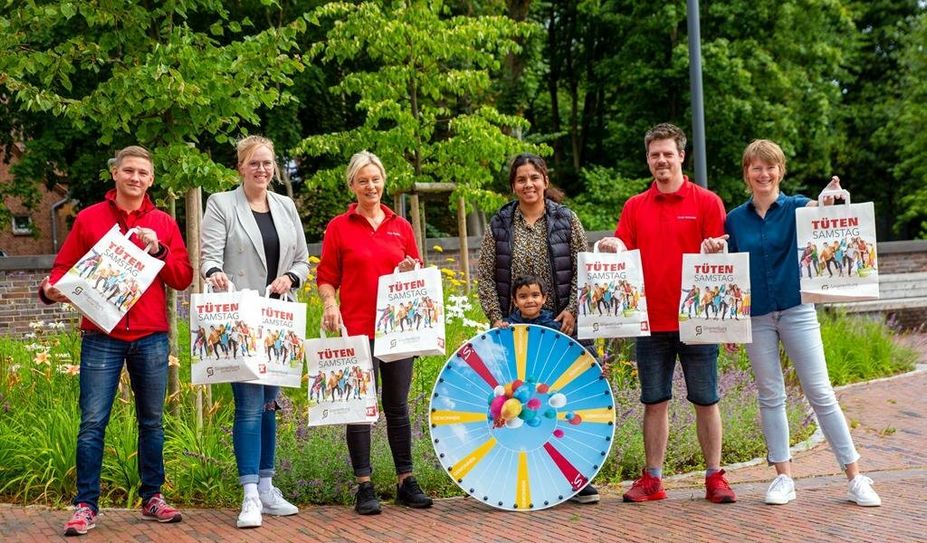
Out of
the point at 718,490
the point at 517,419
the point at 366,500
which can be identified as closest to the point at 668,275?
the point at 517,419

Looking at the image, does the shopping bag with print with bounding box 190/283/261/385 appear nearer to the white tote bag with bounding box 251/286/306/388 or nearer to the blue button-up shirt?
the white tote bag with bounding box 251/286/306/388

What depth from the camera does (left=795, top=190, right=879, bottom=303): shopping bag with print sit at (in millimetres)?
5133

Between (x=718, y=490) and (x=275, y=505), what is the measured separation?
2.57 meters

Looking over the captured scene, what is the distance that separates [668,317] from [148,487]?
3.10m

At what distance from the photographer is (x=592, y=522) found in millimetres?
5207

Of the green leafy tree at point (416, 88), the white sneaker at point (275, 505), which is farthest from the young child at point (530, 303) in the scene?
the green leafy tree at point (416, 88)

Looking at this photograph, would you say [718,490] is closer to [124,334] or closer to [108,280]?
[124,334]

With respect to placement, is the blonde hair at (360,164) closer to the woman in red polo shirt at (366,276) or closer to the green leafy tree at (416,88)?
the woman in red polo shirt at (366,276)

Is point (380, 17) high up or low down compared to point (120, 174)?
up

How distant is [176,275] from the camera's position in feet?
17.1

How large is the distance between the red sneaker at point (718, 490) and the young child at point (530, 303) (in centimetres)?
127

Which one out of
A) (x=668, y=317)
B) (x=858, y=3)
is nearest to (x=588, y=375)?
(x=668, y=317)

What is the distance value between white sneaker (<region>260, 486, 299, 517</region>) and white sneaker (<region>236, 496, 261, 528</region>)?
249 mm

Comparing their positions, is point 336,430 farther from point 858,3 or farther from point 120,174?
point 858,3
